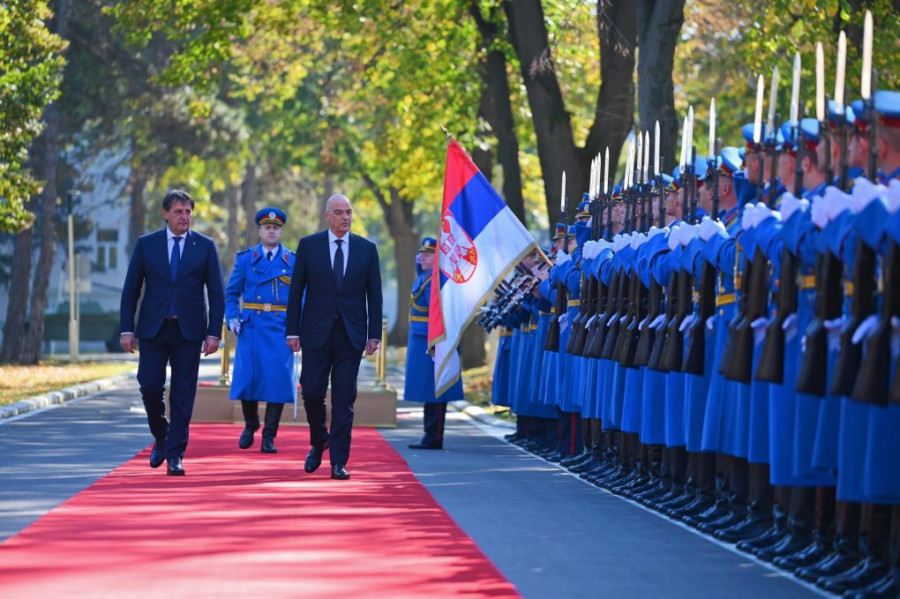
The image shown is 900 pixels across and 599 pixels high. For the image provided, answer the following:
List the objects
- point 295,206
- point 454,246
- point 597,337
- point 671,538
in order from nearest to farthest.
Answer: point 671,538 < point 597,337 < point 454,246 < point 295,206

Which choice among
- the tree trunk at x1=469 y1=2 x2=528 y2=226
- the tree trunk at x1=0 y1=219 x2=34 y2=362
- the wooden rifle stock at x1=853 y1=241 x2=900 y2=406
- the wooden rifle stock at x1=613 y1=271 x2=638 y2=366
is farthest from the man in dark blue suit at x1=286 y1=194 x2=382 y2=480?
the tree trunk at x1=0 y1=219 x2=34 y2=362

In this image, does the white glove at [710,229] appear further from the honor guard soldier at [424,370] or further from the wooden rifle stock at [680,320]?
the honor guard soldier at [424,370]

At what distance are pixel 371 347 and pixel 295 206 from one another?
52.7 meters

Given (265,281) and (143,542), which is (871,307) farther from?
(265,281)

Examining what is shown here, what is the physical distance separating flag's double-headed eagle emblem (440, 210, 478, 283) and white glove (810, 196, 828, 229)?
792 cm

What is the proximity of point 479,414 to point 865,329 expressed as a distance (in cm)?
1664

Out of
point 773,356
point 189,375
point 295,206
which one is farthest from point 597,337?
point 295,206

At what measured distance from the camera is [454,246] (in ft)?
54.6

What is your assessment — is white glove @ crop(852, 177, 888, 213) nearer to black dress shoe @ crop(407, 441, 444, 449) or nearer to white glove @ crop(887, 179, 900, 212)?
white glove @ crop(887, 179, 900, 212)

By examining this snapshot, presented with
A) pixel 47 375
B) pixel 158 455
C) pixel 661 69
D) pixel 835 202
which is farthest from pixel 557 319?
pixel 47 375

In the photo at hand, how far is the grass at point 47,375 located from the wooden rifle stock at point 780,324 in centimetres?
1602

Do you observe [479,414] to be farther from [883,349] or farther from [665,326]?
[883,349]

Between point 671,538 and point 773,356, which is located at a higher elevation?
point 773,356

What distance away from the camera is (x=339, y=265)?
14.2 m
